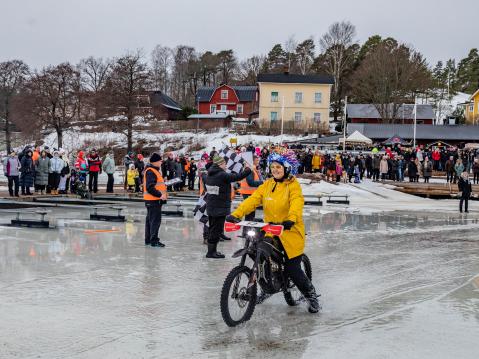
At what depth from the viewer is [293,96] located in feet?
241

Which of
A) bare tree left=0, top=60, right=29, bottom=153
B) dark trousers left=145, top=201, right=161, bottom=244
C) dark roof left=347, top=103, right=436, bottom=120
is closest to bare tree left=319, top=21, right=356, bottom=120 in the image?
dark roof left=347, top=103, right=436, bottom=120

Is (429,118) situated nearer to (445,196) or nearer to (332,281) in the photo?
(445,196)

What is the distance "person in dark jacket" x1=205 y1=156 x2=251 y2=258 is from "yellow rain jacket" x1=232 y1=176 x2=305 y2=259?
150 inches

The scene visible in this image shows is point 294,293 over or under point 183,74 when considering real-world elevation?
under

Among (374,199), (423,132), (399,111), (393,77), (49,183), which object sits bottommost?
(374,199)

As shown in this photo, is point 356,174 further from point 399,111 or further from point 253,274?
point 399,111

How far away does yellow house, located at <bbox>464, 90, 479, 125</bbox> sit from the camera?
249 feet

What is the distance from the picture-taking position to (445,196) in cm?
2923

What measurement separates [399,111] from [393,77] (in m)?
5.15

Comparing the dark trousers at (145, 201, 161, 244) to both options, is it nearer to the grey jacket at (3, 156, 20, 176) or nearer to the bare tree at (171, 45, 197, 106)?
the grey jacket at (3, 156, 20, 176)

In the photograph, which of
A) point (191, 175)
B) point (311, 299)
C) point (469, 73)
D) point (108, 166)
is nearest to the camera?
point (311, 299)

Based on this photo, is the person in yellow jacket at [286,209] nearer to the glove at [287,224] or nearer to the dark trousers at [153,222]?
the glove at [287,224]

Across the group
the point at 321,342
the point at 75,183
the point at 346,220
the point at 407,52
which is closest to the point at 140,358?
the point at 321,342

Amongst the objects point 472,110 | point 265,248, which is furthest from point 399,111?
point 265,248
